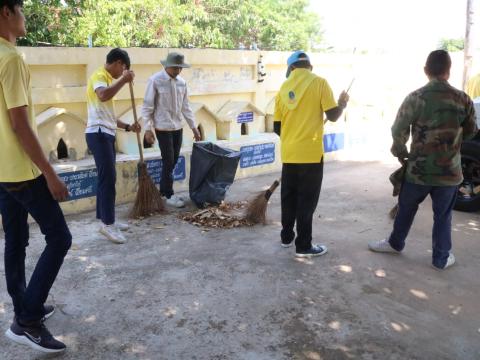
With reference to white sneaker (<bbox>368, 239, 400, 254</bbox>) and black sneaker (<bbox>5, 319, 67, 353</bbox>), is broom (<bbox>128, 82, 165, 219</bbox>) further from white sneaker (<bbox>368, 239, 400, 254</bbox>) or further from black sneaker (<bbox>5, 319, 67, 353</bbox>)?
black sneaker (<bbox>5, 319, 67, 353</bbox>)

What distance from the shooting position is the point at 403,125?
3602 millimetres

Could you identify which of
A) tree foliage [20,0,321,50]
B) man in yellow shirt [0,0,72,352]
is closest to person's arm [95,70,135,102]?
man in yellow shirt [0,0,72,352]

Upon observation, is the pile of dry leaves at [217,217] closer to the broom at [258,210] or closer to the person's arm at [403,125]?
the broom at [258,210]

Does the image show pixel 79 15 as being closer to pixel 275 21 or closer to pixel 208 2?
pixel 208 2

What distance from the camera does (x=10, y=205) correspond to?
2486 millimetres

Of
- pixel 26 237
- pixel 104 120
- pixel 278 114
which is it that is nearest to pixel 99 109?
pixel 104 120

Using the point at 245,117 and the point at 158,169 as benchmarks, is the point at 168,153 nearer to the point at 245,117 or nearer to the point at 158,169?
the point at 158,169

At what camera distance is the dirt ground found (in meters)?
2.68

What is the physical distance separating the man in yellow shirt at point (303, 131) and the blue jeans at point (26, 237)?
6.31 feet

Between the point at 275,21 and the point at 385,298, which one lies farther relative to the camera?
the point at 275,21

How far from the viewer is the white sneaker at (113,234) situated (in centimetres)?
432

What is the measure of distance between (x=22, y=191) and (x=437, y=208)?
2.99 meters

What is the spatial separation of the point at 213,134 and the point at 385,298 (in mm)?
3916

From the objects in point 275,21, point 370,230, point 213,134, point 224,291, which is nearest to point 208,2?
point 275,21
